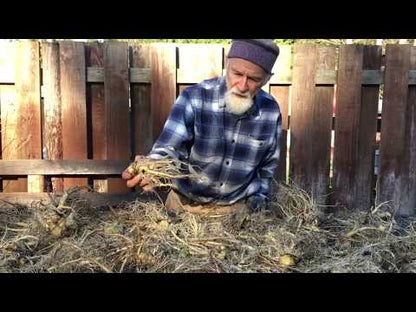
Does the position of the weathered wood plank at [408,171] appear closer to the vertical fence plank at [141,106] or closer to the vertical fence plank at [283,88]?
the vertical fence plank at [283,88]

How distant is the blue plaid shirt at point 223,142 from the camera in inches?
110

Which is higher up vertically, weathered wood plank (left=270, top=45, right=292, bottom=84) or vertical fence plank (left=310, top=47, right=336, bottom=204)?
weathered wood plank (left=270, top=45, right=292, bottom=84)

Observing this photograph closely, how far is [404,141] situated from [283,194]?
2187 mm

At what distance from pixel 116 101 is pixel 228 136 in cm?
132

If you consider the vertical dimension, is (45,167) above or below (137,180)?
below

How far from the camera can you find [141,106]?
3.90 m

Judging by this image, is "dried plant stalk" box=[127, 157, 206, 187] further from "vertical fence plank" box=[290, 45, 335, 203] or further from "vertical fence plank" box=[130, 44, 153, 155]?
"vertical fence plank" box=[290, 45, 335, 203]

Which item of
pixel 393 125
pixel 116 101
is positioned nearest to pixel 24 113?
pixel 116 101

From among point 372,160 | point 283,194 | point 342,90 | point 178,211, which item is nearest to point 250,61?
point 283,194

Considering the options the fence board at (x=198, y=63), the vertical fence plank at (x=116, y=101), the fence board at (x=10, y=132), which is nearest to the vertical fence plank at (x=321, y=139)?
the fence board at (x=198, y=63)

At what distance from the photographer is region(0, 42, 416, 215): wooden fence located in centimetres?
376

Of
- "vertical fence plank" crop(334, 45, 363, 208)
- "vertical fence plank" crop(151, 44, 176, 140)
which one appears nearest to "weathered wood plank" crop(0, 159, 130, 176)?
"vertical fence plank" crop(151, 44, 176, 140)

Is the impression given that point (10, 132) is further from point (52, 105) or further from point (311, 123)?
point (311, 123)

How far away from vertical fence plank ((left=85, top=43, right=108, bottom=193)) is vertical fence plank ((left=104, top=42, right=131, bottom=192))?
0.06 meters
